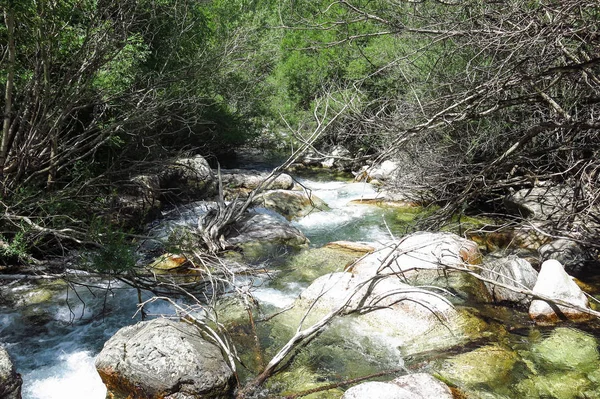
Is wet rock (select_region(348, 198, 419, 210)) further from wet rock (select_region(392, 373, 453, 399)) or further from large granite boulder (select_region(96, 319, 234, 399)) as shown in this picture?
large granite boulder (select_region(96, 319, 234, 399))

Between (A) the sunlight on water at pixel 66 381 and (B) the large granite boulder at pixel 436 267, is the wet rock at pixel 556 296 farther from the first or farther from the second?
(A) the sunlight on water at pixel 66 381

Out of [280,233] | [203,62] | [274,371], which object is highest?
[203,62]

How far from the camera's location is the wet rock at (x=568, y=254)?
22.1ft

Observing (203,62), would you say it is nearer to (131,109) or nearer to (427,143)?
(131,109)

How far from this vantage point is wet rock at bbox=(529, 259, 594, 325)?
5.38 metres

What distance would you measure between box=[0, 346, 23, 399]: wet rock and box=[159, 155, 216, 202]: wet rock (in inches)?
231

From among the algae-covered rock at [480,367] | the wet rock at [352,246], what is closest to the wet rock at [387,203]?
the wet rock at [352,246]

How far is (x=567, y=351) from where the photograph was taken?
482 cm

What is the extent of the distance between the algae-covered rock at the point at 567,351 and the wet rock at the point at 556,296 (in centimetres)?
22

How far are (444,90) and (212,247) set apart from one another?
13.2ft

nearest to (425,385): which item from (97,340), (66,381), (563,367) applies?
(563,367)

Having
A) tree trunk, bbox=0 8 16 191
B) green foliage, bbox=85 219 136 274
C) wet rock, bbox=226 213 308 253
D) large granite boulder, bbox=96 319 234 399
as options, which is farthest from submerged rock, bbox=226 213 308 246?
large granite boulder, bbox=96 319 234 399

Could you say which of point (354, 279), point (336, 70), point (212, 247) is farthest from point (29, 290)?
point (336, 70)

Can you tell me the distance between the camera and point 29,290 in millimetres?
6254
